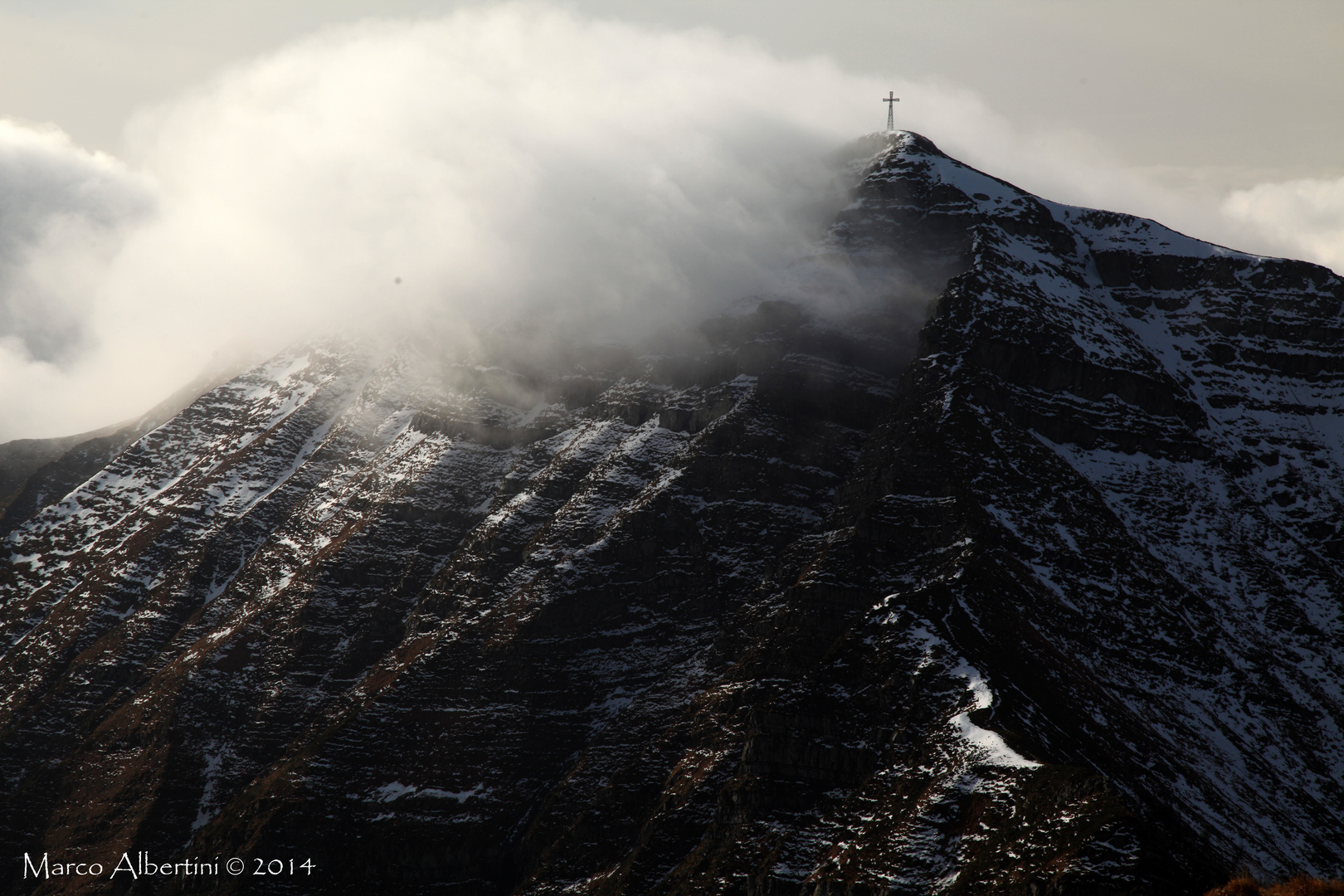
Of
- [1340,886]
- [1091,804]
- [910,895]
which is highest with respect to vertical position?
[1340,886]

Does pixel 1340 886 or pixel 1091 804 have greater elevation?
pixel 1340 886

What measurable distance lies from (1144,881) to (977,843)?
27.9 metres

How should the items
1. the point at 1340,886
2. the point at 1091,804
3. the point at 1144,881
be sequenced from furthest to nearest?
the point at 1091,804 → the point at 1144,881 → the point at 1340,886

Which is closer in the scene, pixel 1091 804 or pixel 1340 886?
pixel 1340 886

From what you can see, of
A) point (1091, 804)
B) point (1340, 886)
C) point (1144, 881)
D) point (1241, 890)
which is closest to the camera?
point (1340, 886)

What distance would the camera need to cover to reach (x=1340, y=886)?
12675cm

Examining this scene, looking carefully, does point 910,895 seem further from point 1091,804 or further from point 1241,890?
point 1241,890

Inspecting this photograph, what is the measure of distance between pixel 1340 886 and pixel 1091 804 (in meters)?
64.0

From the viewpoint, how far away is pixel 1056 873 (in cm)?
18062

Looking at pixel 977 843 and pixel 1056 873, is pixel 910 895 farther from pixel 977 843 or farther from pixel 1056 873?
pixel 1056 873

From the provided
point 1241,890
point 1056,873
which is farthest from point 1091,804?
point 1241,890

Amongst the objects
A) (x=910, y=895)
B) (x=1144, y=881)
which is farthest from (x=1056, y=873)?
(x=910, y=895)

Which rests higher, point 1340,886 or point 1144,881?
point 1340,886

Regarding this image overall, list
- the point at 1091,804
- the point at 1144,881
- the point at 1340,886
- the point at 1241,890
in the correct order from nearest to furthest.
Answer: the point at 1340,886 → the point at 1241,890 → the point at 1144,881 → the point at 1091,804
